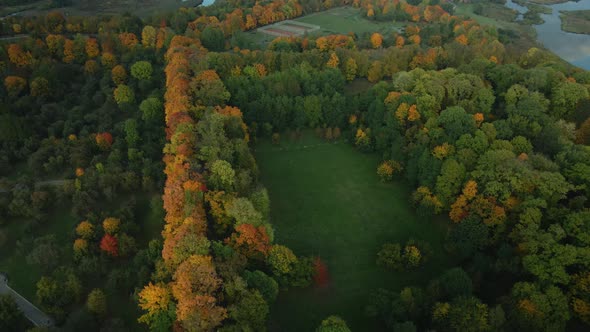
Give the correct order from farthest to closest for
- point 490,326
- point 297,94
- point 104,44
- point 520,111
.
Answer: point 104,44
point 297,94
point 520,111
point 490,326

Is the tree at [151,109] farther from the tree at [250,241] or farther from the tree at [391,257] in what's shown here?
the tree at [391,257]

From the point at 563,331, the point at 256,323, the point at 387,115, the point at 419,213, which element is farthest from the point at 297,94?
the point at 563,331

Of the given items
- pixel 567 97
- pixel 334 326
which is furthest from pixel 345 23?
pixel 334 326

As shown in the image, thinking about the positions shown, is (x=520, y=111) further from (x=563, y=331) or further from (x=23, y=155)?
(x=23, y=155)

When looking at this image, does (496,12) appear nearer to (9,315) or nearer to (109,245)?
(109,245)

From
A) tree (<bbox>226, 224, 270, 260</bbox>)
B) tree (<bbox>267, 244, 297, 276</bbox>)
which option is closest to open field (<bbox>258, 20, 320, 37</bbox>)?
tree (<bbox>226, 224, 270, 260</bbox>)

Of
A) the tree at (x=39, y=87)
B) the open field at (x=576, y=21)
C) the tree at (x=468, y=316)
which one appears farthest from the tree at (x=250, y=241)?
the open field at (x=576, y=21)

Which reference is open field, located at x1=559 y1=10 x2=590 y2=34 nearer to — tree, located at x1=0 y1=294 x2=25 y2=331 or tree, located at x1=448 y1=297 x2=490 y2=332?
→ tree, located at x1=448 y1=297 x2=490 y2=332
